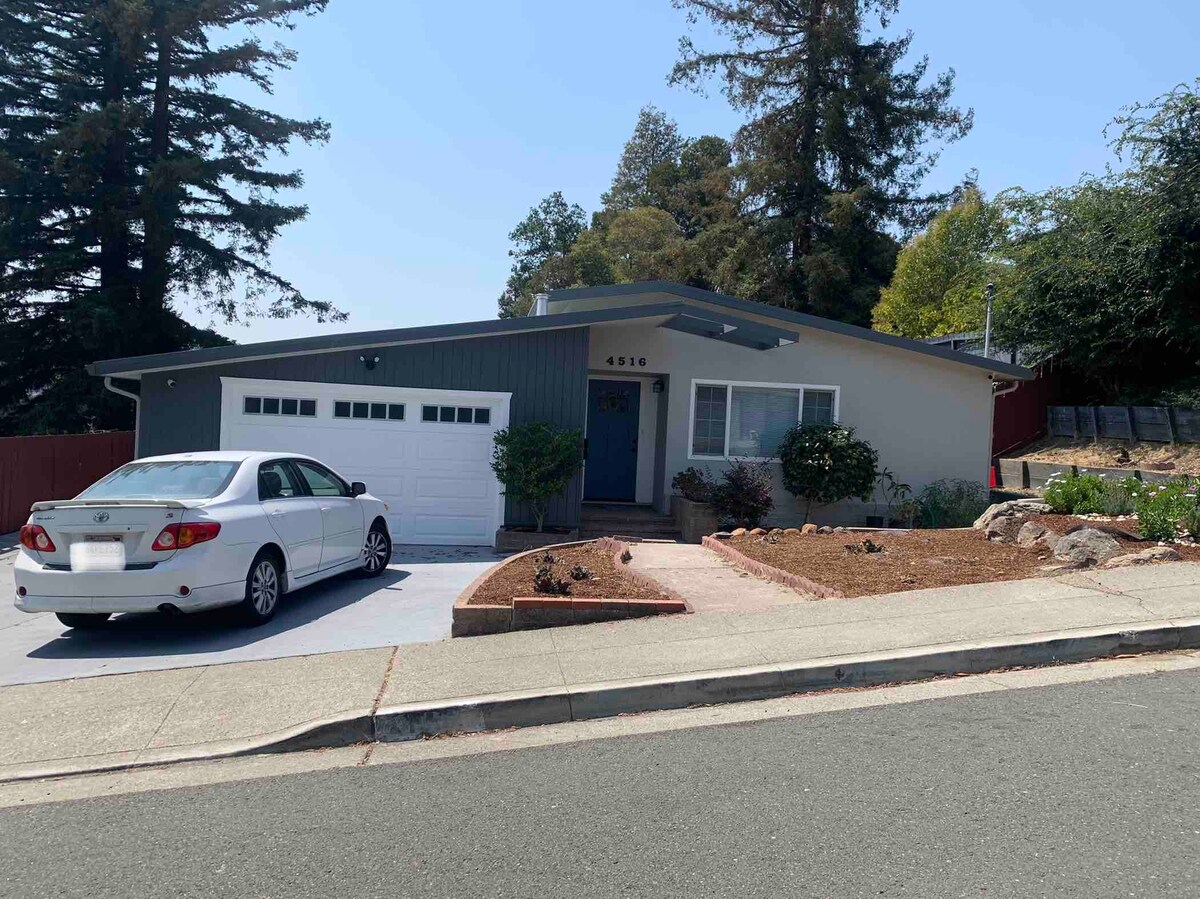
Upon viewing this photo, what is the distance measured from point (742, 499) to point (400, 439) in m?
4.86

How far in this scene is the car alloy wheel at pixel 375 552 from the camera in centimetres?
1016

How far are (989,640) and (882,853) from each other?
10.5 ft

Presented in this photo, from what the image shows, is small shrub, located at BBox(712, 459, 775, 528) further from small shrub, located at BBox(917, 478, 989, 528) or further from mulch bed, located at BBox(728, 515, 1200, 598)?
small shrub, located at BBox(917, 478, 989, 528)

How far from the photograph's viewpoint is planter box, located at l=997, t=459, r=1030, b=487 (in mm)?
22219

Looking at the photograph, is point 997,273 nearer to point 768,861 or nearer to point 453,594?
point 453,594

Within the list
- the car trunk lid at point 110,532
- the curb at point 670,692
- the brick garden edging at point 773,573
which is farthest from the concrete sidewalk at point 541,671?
the car trunk lid at point 110,532

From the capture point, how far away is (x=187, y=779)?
504 centimetres

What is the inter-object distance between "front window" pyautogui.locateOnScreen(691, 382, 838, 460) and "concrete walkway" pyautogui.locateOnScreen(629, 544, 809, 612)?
12.3ft

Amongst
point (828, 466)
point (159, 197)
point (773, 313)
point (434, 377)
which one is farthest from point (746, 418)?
point (159, 197)

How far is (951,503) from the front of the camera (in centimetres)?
1426

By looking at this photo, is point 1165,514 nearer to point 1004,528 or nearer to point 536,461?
point 1004,528

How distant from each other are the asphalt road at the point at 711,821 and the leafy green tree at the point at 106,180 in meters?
19.3

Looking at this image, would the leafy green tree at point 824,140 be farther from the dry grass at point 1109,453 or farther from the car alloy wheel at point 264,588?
the car alloy wheel at point 264,588

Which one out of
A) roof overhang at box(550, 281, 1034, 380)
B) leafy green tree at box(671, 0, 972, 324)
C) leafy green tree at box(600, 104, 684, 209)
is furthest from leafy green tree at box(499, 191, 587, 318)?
roof overhang at box(550, 281, 1034, 380)
